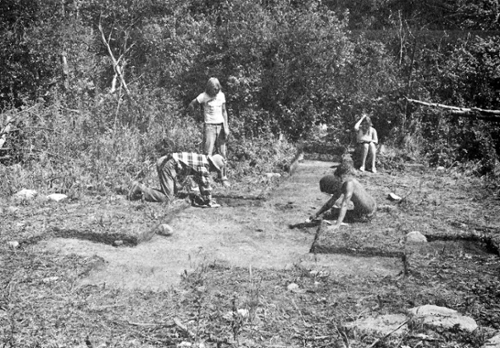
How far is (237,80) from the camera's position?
37.6ft

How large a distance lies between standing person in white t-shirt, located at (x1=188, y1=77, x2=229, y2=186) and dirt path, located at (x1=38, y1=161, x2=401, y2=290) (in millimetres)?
1909

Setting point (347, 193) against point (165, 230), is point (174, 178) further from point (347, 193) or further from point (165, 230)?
point (347, 193)

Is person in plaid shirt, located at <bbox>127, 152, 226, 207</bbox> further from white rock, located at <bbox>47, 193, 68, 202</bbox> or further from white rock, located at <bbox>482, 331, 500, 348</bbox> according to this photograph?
white rock, located at <bbox>482, 331, 500, 348</bbox>

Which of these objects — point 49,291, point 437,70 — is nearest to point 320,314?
point 49,291

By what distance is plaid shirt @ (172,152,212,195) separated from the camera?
7703mm

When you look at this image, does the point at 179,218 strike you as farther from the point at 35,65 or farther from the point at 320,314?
the point at 35,65

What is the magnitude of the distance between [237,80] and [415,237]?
6253mm

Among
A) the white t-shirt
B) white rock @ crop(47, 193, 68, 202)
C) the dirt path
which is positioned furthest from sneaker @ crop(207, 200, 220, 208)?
the white t-shirt

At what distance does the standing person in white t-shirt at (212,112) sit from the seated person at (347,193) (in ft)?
10.3

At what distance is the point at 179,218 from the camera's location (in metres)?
7.14

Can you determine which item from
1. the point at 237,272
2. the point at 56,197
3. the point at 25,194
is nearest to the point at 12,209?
the point at 25,194

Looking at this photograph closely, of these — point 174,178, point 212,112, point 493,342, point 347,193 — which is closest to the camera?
point 493,342

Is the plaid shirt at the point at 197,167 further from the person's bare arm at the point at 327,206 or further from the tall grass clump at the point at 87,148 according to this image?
the person's bare arm at the point at 327,206

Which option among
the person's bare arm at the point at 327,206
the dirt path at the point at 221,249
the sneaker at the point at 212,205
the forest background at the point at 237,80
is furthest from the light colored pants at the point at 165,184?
the person's bare arm at the point at 327,206
